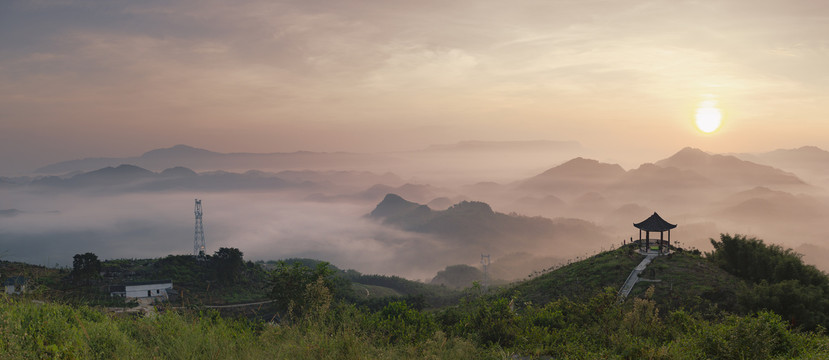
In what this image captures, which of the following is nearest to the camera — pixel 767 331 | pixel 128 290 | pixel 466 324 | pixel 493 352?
pixel 767 331

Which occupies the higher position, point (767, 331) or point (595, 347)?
point (767, 331)

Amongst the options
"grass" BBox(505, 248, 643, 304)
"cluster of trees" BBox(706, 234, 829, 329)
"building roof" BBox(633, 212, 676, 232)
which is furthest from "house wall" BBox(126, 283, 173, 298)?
"cluster of trees" BBox(706, 234, 829, 329)

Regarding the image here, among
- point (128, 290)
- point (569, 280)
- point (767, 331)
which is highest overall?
point (767, 331)

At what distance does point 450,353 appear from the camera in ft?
25.5

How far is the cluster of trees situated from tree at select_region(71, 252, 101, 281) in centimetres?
6450

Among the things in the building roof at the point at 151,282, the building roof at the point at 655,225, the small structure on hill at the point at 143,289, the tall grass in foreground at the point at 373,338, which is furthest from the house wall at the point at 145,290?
the building roof at the point at 655,225

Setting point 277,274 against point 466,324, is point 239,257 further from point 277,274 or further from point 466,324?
point 466,324

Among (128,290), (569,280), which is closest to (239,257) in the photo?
(128,290)

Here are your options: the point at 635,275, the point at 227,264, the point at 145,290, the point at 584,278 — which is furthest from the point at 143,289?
the point at 635,275

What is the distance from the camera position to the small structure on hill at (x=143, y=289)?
5359 centimetres

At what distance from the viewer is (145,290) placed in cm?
5503

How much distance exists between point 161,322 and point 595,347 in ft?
28.3

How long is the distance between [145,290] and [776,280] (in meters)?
63.1

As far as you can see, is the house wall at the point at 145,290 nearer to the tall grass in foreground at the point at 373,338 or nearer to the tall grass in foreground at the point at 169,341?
the tall grass in foreground at the point at 169,341
